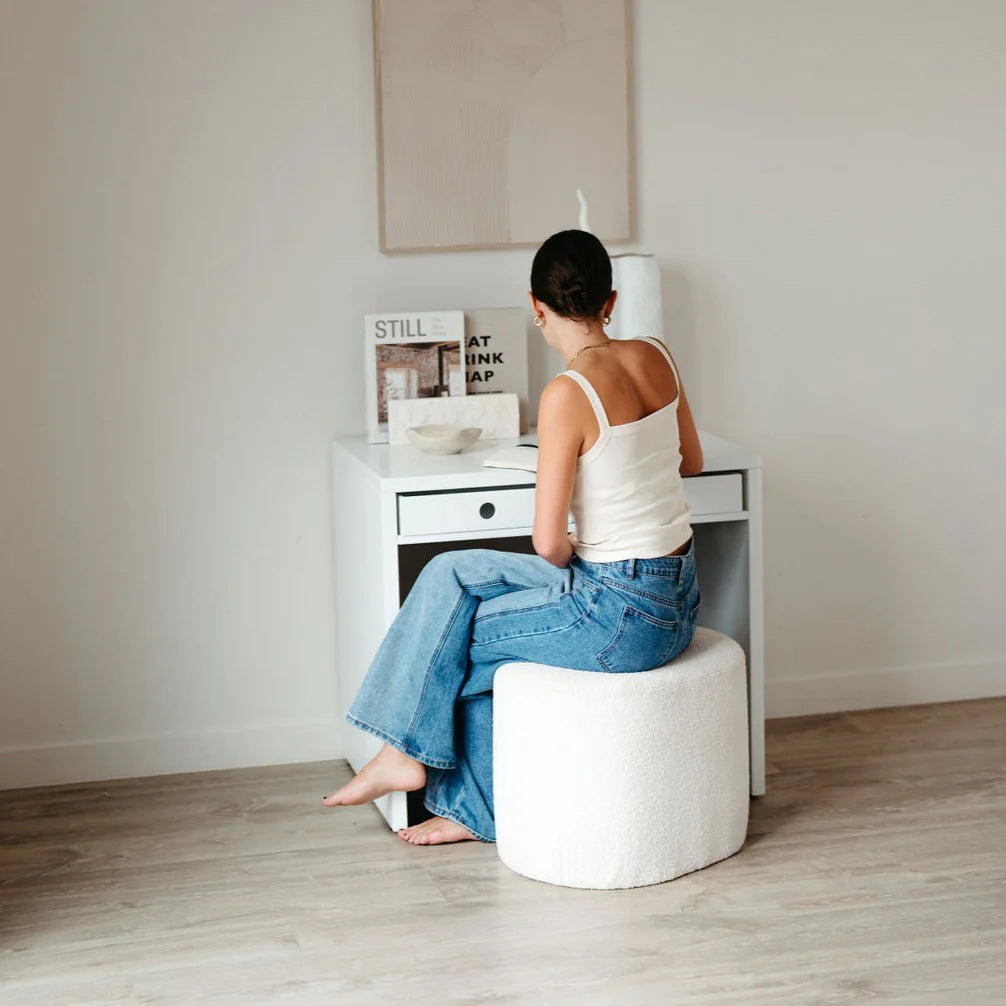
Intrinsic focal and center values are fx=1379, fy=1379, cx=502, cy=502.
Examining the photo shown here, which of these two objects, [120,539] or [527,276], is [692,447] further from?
[120,539]

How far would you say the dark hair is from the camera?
2369mm

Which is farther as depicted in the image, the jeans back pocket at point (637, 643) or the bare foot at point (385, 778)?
the bare foot at point (385, 778)

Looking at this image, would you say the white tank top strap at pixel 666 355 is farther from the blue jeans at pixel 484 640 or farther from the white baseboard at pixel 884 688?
the white baseboard at pixel 884 688

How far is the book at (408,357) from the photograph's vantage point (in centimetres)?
304

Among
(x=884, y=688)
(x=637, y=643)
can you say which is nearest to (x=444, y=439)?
(x=637, y=643)

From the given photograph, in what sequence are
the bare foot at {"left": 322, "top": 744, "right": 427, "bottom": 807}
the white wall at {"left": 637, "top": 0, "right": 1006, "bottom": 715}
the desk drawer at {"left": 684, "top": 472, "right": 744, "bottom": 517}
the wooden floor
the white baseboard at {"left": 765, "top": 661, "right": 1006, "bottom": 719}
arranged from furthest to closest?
1. the white baseboard at {"left": 765, "top": 661, "right": 1006, "bottom": 719}
2. the white wall at {"left": 637, "top": 0, "right": 1006, "bottom": 715}
3. the desk drawer at {"left": 684, "top": 472, "right": 744, "bottom": 517}
4. the bare foot at {"left": 322, "top": 744, "right": 427, "bottom": 807}
5. the wooden floor

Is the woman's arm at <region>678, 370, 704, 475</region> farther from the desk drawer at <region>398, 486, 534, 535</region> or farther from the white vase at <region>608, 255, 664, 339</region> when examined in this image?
the white vase at <region>608, 255, 664, 339</region>

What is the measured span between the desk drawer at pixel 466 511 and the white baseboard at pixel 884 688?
1036mm

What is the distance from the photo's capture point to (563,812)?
95.0 inches

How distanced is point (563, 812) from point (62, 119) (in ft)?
5.78

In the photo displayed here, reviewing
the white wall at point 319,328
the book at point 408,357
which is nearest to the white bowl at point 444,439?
the book at point 408,357

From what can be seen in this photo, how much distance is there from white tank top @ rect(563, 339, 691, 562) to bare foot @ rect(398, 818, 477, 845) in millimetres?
617

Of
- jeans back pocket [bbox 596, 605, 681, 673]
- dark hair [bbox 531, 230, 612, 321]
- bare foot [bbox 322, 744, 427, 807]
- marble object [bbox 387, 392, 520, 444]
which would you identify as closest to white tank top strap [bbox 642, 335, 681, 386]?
dark hair [bbox 531, 230, 612, 321]

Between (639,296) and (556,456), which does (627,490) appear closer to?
(556,456)
